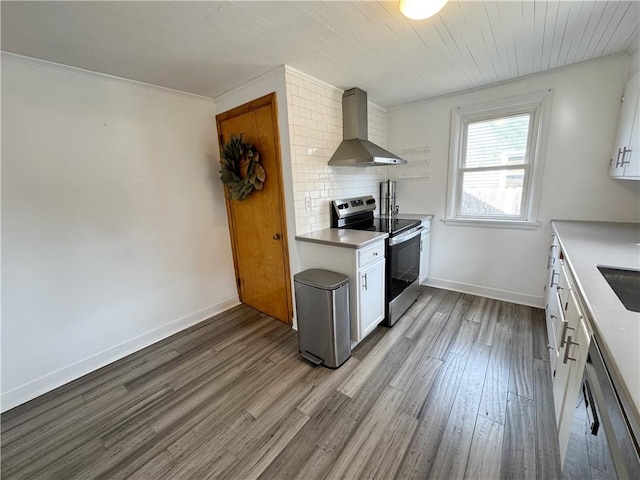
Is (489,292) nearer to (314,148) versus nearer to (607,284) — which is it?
(607,284)

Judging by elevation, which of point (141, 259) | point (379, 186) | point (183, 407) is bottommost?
point (183, 407)

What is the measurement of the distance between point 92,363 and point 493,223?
416cm

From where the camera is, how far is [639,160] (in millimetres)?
1646

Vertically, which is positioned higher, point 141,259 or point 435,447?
point 141,259

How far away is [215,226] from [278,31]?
6.53ft

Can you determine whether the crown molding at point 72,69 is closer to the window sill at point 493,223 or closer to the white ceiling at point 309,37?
the white ceiling at point 309,37

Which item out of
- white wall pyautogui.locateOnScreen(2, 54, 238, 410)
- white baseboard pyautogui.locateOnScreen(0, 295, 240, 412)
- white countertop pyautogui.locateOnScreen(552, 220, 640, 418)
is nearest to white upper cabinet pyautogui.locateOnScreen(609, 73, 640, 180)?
white countertop pyautogui.locateOnScreen(552, 220, 640, 418)

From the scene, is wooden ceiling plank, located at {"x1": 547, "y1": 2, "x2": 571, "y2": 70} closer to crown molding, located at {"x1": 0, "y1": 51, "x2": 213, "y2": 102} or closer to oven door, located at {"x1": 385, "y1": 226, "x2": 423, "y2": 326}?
oven door, located at {"x1": 385, "y1": 226, "x2": 423, "y2": 326}

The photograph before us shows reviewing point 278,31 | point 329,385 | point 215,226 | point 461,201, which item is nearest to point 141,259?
point 215,226

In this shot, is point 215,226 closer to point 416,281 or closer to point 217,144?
point 217,144

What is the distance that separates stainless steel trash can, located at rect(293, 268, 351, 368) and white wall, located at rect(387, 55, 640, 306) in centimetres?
193

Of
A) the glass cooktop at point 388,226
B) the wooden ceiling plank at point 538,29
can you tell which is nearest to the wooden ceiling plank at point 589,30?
the wooden ceiling plank at point 538,29

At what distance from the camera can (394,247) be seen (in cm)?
246

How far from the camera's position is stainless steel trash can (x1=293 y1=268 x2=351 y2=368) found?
6.52ft
